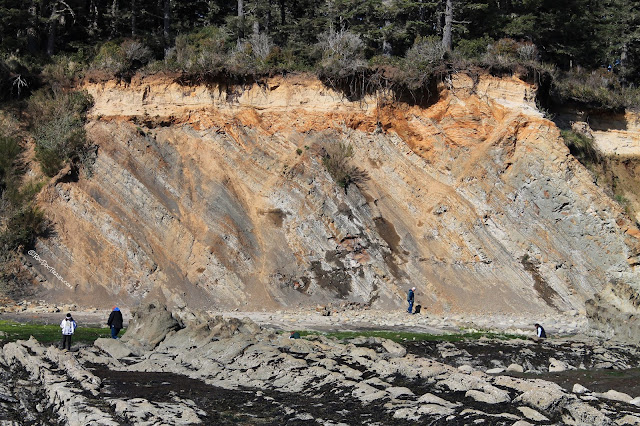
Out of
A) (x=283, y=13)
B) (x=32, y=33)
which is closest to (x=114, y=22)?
(x=32, y=33)

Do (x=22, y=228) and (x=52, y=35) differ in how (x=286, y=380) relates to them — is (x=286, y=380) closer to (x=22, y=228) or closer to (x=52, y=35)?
(x=22, y=228)

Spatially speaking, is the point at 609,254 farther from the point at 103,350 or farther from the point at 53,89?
the point at 53,89

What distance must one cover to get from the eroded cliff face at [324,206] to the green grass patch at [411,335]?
4319mm

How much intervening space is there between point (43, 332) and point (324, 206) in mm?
12274

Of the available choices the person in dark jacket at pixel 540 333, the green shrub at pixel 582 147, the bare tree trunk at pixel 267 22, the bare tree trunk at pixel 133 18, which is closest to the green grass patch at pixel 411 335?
the person in dark jacket at pixel 540 333

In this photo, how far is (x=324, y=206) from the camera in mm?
25266

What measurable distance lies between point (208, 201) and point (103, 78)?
8.26m

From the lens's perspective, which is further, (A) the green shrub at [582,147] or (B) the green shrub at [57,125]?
(A) the green shrub at [582,147]

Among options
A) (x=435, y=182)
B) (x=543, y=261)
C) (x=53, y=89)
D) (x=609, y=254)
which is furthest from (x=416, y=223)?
(x=53, y=89)

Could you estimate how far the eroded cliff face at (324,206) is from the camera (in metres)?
23.1

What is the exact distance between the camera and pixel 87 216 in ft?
79.4

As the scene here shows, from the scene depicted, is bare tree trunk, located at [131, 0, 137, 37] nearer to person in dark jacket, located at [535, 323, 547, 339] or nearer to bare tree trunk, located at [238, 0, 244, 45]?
bare tree trunk, located at [238, 0, 244, 45]

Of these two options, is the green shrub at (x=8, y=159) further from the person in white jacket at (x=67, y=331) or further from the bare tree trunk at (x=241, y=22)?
the person in white jacket at (x=67, y=331)

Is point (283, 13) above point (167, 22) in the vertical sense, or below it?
above
